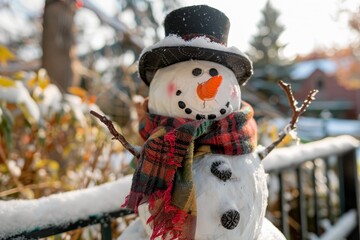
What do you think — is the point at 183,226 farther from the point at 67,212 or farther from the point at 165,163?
the point at 67,212

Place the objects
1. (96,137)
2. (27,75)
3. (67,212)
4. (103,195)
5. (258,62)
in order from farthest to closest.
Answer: (258,62) → (96,137) → (27,75) → (103,195) → (67,212)

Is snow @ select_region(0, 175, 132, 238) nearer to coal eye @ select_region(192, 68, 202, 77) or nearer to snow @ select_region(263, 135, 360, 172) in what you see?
coal eye @ select_region(192, 68, 202, 77)

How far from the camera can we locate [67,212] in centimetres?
82

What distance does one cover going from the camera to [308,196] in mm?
2850

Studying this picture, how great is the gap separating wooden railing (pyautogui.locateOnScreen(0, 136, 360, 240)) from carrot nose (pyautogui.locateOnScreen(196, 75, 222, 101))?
36 cm

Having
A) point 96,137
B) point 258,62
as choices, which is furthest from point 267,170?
A: point 258,62

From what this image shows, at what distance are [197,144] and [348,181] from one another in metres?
1.86

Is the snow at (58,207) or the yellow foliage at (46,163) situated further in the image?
the yellow foliage at (46,163)

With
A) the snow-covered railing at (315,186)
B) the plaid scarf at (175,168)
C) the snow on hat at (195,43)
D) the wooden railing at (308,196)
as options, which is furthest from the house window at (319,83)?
the plaid scarf at (175,168)

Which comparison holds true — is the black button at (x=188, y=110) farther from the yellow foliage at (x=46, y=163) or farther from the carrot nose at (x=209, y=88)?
the yellow foliage at (x=46, y=163)

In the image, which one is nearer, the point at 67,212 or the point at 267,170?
the point at 67,212

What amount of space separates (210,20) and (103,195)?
50 cm

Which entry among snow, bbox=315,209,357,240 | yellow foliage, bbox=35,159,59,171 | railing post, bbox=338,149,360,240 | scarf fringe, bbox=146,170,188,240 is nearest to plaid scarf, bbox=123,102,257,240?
scarf fringe, bbox=146,170,188,240

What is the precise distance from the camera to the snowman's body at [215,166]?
0.73 metres
